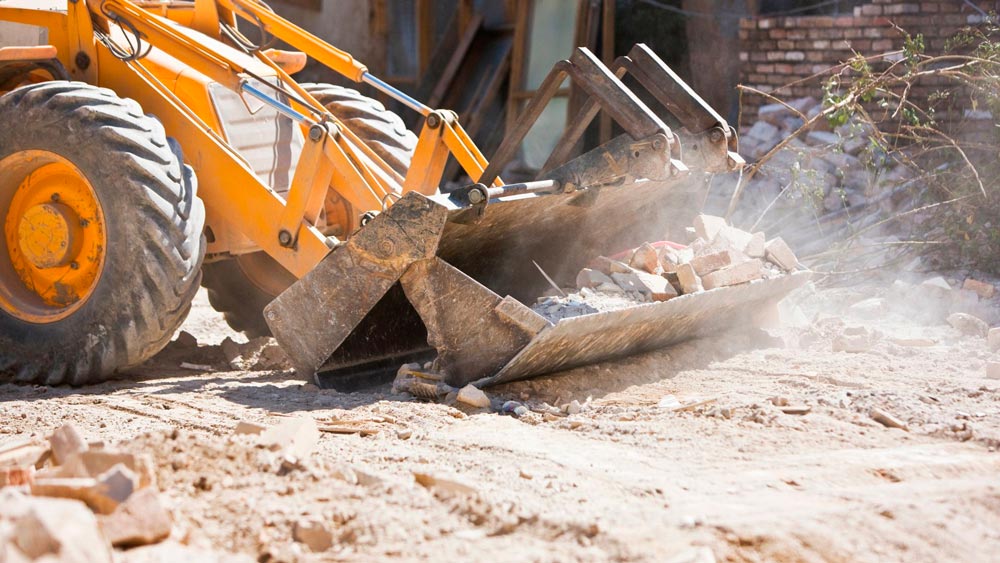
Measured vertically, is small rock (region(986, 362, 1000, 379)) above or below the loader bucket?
below

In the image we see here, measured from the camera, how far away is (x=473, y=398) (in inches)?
198

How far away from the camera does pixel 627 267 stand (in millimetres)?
5711

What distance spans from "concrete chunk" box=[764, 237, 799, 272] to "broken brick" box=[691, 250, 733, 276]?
63 cm

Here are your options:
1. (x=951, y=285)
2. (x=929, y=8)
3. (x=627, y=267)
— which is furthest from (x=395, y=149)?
(x=929, y=8)

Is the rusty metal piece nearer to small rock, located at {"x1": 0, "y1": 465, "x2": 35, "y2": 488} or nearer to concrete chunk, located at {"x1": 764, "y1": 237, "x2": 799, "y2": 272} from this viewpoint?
small rock, located at {"x1": 0, "y1": 465, "x2": 35, "y2": 488}

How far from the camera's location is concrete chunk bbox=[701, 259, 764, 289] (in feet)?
19.1

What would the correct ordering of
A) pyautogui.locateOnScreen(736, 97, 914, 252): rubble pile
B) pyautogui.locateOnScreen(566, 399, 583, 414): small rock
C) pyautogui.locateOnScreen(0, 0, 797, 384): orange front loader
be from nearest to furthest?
pyautogui.locateOnScreen(566, 399, 583, 414): small rock, pyautogui.locateOnScreen(0, 0, 797, 384): orange front loader, pyautogui.locateOnScreen(736, 97, 914, 252): rubble pile

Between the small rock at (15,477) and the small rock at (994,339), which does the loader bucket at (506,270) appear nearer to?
the small rock at (994,339)

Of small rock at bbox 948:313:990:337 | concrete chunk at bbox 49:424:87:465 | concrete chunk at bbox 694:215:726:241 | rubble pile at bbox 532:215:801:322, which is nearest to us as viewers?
concrete chunk at bbox 49:424:87:465

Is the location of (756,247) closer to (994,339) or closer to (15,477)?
(994,339)

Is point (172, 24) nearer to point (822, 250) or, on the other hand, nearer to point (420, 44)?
point (822, 250)

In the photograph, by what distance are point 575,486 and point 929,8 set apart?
655 cm

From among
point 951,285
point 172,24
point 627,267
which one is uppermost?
Answer: point 172,24

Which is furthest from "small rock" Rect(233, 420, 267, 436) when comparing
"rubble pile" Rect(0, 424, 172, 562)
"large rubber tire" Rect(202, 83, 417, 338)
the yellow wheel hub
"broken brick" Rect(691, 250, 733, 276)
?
"large rubber tire" Rect(202, 83, 417, 338)
